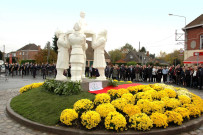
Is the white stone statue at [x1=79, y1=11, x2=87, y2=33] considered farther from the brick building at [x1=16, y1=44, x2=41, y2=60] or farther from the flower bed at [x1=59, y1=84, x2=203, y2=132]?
the brick building at [x1=16, y1=44, x2=41, y2=60]

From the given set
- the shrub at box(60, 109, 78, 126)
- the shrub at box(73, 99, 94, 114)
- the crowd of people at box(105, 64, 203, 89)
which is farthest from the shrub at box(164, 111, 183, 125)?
the crowd of people at box(105, 64, 203, 89)

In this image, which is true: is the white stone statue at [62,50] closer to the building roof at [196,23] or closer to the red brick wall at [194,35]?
the building roof at [196,23]

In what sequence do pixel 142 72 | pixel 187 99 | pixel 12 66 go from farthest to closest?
1. pixel 12 66
2. pixel 142 72
3. pixel 187 99

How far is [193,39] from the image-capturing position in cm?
2511

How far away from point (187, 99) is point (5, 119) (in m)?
6.17

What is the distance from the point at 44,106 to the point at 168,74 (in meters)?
12.9

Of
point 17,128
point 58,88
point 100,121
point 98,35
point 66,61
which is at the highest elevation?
point 98,35

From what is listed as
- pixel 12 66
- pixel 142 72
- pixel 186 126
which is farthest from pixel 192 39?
pixel 12 66

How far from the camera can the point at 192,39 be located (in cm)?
2525

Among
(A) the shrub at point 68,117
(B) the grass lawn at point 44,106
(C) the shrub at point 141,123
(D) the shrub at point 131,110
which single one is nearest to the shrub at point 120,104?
(D) the shrub at point 131,110

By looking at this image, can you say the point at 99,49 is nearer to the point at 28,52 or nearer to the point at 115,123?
the point at 115,123

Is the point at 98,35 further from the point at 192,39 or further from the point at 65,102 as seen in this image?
the point at 192,39

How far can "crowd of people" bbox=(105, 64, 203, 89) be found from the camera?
41.6ft

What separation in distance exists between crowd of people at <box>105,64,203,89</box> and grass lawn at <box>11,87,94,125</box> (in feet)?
31.3
